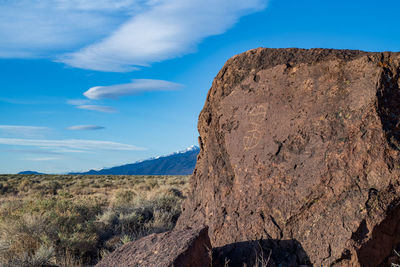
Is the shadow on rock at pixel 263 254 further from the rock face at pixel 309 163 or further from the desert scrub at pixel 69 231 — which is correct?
the desert scrub at pixel 69 231

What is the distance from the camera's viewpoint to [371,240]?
13.7ft

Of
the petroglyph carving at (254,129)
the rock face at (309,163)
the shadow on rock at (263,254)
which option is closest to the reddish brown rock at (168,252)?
the shadow on rock at (263,254)

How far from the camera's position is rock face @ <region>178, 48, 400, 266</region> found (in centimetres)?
427

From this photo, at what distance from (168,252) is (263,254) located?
1.34 m

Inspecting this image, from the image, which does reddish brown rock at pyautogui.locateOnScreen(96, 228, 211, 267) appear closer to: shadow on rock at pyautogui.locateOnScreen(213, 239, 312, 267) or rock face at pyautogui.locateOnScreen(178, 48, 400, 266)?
shadow on rock at pyautogui.locateOnScreen(213, 239, 312, 267)

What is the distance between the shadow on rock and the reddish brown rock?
16.7 inches

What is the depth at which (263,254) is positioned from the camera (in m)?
4.54

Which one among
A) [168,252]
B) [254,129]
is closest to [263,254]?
[168,252]

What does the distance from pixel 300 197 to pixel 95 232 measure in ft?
16.6

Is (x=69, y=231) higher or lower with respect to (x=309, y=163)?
lower

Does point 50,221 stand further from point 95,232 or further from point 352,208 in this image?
point 352,208

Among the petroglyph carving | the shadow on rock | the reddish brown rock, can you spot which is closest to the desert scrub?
the reddish brown rock

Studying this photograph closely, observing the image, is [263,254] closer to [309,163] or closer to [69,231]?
[309,163]

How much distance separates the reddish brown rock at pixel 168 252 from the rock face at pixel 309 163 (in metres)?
0.77
